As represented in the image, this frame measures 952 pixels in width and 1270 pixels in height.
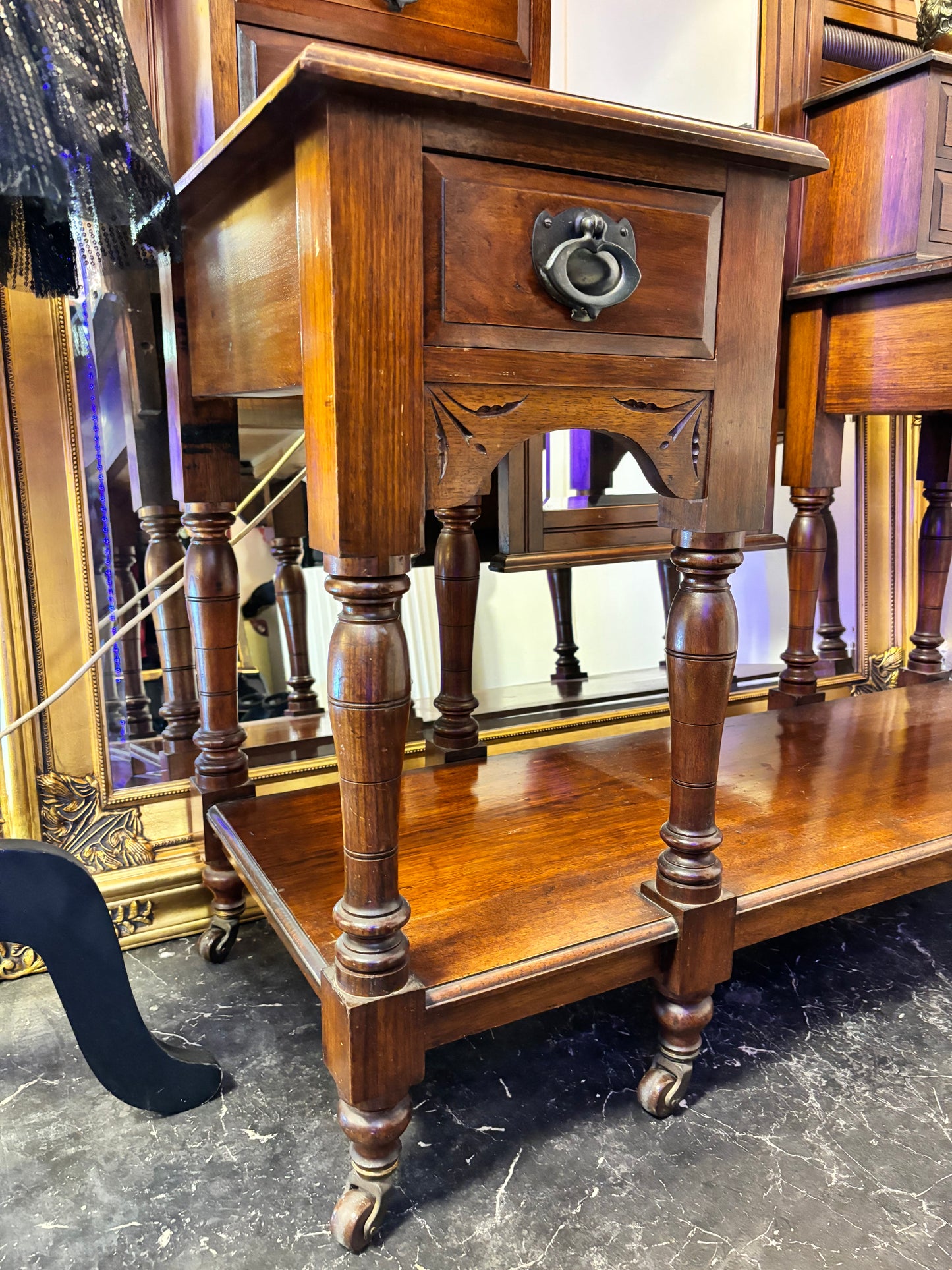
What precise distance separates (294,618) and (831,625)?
1232 millimetres

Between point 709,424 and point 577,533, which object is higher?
point 709,424


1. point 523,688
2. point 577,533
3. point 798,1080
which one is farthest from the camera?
point 523,688

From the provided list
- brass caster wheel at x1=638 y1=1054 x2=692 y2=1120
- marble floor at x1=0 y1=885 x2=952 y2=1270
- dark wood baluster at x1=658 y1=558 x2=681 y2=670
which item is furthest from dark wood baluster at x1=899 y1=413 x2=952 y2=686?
brass caster wheel at x1=638 y1=1054 x2=692 y2=1120

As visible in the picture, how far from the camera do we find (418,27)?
3.68 ft

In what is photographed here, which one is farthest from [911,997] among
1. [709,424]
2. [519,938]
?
[709,424]

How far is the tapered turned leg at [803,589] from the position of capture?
4.97ft

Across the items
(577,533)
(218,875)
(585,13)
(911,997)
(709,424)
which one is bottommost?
(911,997)

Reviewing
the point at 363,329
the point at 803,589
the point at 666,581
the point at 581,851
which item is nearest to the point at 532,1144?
the point at 581,851

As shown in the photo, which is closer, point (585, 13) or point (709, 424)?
point (709, 424)

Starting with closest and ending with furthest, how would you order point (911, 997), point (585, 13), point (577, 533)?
1. point (911, 997)
2. point (585, 13)
3. point (577, 533)

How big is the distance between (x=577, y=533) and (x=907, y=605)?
102 centimetres

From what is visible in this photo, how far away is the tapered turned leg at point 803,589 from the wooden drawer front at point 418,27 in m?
0.80

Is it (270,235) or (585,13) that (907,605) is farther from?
(270,235)

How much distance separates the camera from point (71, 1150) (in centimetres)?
87
